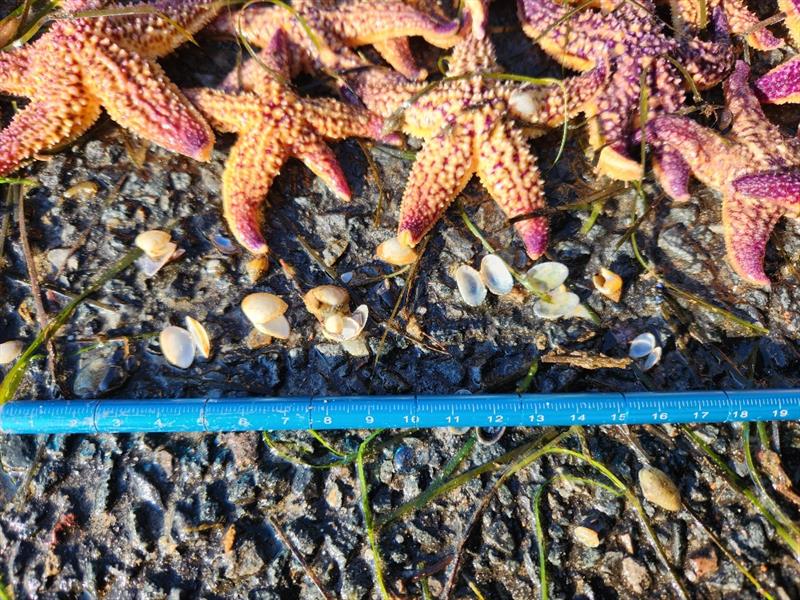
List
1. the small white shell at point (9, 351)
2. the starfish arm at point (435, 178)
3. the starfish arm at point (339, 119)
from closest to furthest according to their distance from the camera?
the small white shell at point (9, 351) → the starfish arm at point (435, 178) → the starfish arm at point (339, 119)

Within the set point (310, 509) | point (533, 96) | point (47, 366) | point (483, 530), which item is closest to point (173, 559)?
point (310, 509)

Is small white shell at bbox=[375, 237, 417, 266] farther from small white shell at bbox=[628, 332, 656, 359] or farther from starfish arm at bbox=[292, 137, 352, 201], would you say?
small white shell at bbox=[628, 332, 656, 359]

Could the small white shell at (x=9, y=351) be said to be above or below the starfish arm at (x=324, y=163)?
below

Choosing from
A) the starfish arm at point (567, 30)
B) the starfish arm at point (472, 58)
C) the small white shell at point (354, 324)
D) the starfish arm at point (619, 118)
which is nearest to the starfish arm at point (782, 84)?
the starfish arm at point (619, 118)

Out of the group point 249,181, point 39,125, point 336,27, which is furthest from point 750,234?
point 39,125

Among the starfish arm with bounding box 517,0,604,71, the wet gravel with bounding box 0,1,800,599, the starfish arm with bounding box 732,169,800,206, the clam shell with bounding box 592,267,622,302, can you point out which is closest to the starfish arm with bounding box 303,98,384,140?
the wet gravel with bounding box 0,1,800,599

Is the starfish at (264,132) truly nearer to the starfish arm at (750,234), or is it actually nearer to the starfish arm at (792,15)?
the starfish arm at (750,234)
